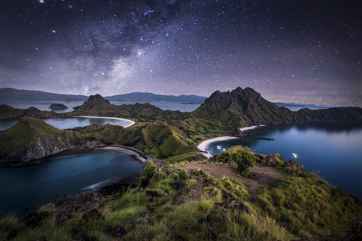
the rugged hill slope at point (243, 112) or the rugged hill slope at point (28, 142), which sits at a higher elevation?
the rugged hill slope at point (243, 112)

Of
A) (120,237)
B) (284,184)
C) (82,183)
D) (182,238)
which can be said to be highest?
(182,238)

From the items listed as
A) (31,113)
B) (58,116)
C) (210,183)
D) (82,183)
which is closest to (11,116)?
(31,113)

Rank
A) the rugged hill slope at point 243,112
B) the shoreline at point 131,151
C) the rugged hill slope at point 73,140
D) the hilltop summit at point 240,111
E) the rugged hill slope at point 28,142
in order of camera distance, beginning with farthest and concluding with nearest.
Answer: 1. the rugged hill slope at point 243,112
2. the hilltop summit at point 240,111
3. the shoreline at point 131,151
4. the rugged hill slope at point 73,140
5. the rugged hill slope at point 28,142

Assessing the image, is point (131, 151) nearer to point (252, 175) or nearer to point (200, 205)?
point (252, 175)

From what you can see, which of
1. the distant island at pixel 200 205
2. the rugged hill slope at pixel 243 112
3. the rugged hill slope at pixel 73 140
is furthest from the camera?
the rugged hill slope at pixel 243 112

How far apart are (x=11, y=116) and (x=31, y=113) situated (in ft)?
43.5

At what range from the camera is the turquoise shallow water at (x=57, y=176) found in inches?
1252

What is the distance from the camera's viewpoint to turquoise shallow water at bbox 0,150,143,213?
3179cm

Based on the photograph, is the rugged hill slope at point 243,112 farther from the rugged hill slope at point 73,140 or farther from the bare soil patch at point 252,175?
the bare soil patch at point 252,175

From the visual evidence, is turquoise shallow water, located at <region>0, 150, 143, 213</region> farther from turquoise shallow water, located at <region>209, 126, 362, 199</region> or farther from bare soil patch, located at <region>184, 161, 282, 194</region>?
turquoise shallow water, located at <region>209, 126, 362, 199</region>

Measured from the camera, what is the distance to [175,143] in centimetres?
5819

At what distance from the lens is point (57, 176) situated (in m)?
41.8

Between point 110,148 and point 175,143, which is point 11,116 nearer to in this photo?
point 110,148

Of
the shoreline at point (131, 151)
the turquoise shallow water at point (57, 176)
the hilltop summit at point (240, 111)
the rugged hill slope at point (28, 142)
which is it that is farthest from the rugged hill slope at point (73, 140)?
the hilltop summit at point (240, 111)
